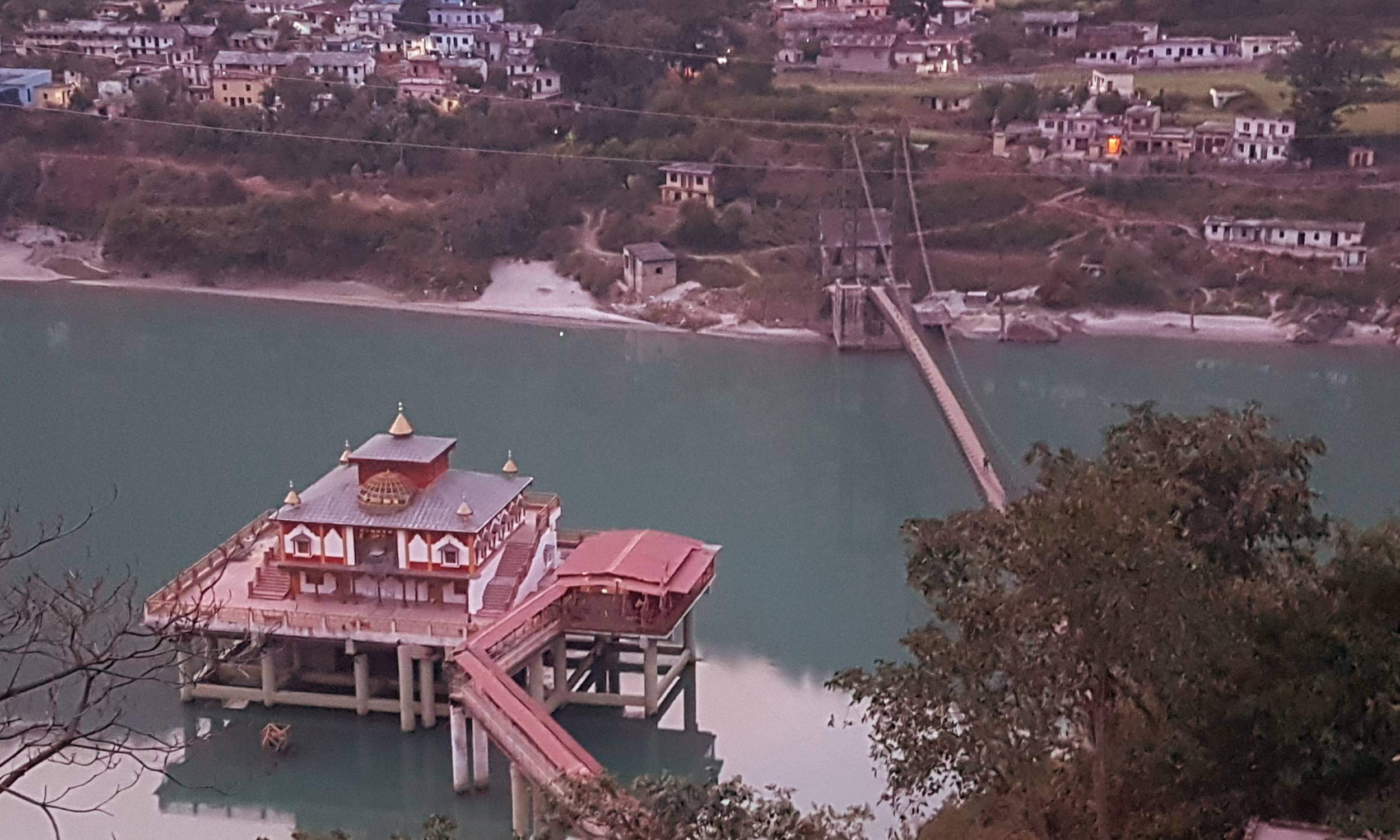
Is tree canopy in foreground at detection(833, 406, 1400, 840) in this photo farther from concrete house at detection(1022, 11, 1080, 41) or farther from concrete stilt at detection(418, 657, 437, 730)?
concrete house at detection(1022, 11, 1080, 41)

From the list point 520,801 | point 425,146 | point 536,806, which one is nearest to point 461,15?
point 425,146

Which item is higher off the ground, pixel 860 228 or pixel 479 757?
pixel 860 228

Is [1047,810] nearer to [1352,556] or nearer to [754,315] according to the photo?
[1352,556]

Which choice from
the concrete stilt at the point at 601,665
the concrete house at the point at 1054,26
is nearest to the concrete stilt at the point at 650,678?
the concrete stilt at the point at 601,665

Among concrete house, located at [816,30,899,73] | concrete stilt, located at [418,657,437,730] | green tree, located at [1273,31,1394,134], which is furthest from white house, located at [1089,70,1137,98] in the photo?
concrete stilt, located at [418,657,437,730]

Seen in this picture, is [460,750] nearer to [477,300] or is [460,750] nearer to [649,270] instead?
[649,270]
